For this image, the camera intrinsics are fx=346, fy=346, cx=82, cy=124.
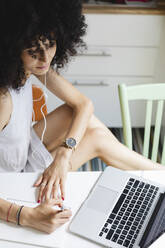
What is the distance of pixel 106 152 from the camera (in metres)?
1.34

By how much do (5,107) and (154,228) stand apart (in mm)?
608

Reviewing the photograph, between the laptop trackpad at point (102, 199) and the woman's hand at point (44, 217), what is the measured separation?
0.09m

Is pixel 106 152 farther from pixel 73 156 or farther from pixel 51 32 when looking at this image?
pixel 51 32

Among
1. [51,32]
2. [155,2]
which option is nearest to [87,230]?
[51,32]

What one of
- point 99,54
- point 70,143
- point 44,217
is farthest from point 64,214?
point 99,54

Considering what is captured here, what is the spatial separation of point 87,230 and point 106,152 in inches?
17.1

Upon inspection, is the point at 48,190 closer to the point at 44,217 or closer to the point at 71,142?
the point at 44,217

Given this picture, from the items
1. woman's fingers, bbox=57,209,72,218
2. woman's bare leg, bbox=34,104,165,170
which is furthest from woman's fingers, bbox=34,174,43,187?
woman's bare leg, bbox=34,104,165,170

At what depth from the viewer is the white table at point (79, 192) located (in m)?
0.93

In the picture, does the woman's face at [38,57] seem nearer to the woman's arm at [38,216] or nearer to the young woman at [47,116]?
the young woman at [47,116]

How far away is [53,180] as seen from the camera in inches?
→ 43.5

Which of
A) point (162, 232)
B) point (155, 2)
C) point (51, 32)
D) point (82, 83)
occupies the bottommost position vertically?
point (82, 83)

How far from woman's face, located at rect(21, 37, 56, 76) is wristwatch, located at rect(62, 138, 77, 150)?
30 cm

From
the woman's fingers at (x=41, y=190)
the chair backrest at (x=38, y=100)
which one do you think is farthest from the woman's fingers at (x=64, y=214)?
the chair backrest at (x=38, y=100)
